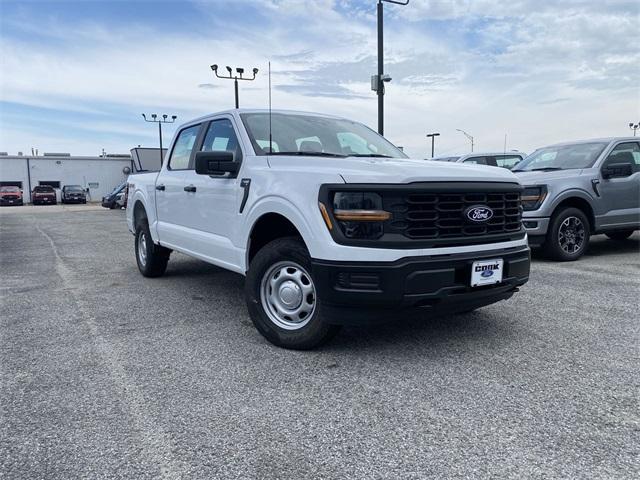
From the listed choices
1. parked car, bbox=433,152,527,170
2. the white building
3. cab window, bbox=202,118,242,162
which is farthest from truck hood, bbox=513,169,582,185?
the white building

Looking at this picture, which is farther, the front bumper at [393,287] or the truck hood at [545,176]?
the truck hood at [545,176]

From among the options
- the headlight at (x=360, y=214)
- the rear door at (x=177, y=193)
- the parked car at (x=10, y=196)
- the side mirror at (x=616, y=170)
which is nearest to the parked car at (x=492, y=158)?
the side mirror at (x=616, y=170)

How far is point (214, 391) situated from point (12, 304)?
132 inches

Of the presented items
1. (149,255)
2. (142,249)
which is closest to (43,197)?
(142,249)

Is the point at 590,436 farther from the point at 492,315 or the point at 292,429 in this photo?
the point at 492,315

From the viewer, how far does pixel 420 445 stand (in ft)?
7.90

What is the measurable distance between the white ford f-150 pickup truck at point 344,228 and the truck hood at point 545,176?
12.1ft

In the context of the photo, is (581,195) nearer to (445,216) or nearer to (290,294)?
(445,216)

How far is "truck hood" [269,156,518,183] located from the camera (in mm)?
3234

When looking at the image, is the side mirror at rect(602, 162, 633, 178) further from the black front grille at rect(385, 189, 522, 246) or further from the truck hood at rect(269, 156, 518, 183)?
the black front grille at rect(385, 189, 522, 246)

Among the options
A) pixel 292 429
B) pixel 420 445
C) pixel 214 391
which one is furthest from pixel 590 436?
pixel 214 391

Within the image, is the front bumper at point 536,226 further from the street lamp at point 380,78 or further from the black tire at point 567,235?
the street lamp at point 380,78

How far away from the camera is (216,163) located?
4.20 meters

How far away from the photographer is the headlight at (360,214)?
10.5 ft
